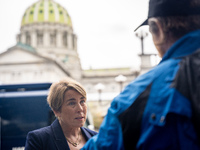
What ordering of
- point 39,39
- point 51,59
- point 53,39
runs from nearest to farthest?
point 51,59
point 39,39
point 53,39

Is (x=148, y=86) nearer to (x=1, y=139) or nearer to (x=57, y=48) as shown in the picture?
(x=1, y=139)

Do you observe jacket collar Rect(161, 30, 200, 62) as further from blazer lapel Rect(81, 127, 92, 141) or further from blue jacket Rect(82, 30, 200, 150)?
blazer lapel Rect(81, 127, 92, 141)

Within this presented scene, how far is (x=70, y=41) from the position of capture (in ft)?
273

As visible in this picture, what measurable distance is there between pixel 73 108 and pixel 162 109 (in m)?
1.39

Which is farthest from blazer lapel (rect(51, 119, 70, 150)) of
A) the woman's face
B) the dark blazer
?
the woman's face

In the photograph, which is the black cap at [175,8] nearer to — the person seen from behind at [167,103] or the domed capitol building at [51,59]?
the person seen from behind at [167,103]

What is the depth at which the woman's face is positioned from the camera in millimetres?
2525

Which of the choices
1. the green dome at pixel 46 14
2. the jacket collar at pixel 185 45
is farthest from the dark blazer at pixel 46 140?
the green dome at pixel 46 14

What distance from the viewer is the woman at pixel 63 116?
2498 mm

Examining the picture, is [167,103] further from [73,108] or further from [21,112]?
[21,112]

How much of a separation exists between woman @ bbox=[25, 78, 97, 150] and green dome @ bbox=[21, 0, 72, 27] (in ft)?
263

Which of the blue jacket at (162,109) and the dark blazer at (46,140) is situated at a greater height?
the blue jacket at (162,109)

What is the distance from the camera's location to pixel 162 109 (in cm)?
124

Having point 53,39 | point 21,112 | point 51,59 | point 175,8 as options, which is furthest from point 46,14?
point 175,8
